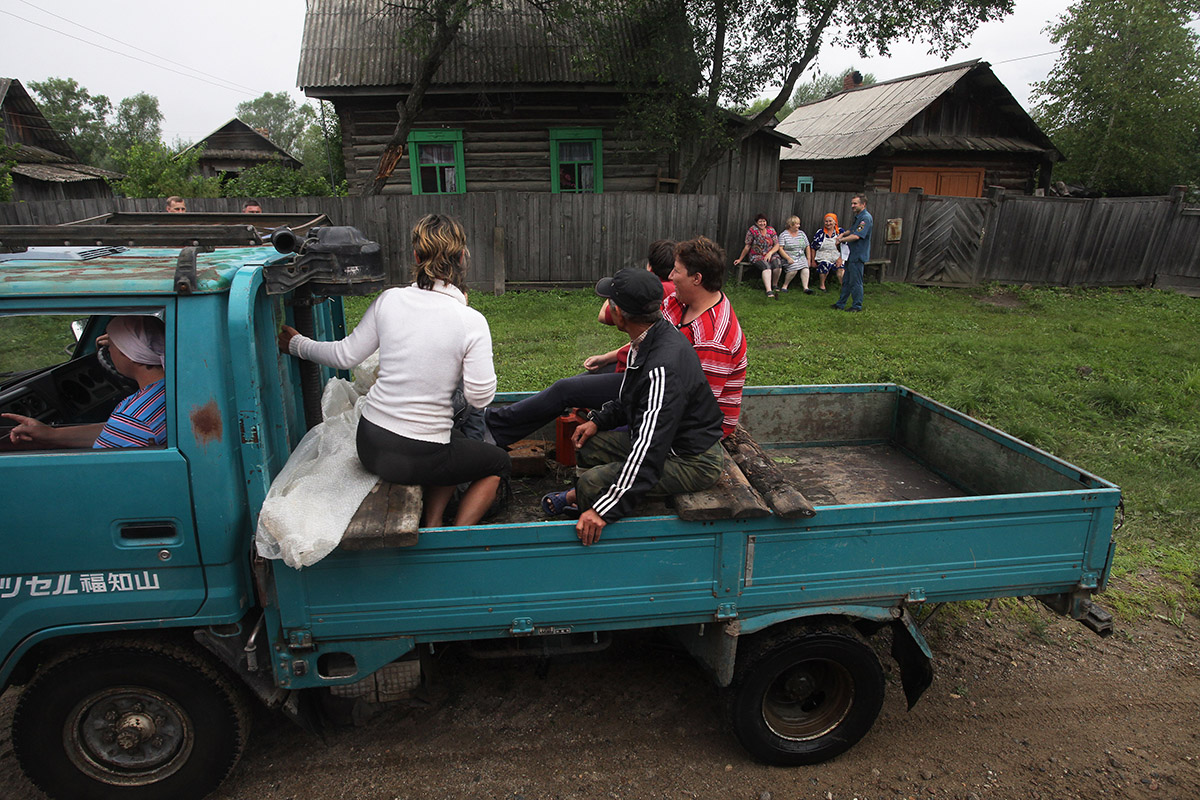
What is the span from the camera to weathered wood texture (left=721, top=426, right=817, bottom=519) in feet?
9.37

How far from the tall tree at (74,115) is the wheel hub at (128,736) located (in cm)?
6174

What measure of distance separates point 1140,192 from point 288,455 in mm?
31728

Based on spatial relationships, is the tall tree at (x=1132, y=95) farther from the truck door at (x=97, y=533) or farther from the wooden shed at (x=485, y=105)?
the truck door at (x=97, y=533)

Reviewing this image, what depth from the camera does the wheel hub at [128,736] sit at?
2.86 meters

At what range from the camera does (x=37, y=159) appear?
2797 cm

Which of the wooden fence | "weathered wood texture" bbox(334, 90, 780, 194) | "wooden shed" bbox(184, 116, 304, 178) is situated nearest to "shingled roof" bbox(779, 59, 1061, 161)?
the wooden fence

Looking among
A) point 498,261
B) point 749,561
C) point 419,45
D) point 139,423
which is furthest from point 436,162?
point 749,561

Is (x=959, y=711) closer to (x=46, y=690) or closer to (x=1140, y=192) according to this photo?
(x=46, y=690)

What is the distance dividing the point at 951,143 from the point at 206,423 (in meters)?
21.2

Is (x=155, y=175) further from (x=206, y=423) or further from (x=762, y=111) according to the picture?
(x=206, y=423)

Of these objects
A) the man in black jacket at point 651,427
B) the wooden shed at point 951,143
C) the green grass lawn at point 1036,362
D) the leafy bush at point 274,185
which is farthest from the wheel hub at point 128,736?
the wooden shed at point 951,143

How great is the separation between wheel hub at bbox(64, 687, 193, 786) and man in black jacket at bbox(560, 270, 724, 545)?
1.80 m

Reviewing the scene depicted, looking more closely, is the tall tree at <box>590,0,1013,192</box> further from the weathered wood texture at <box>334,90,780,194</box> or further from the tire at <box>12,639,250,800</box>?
the tire at <box>12,639,250,800</box>

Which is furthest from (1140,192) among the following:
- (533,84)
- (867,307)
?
(533,84)
